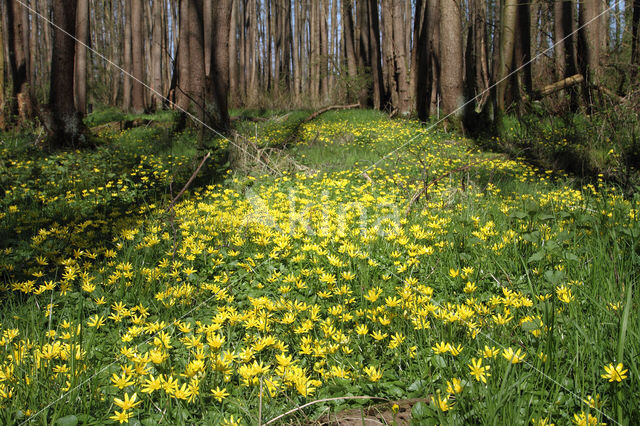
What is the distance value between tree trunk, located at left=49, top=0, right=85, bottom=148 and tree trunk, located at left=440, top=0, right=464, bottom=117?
6.64 meters

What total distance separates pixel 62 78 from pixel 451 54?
22.9 ft

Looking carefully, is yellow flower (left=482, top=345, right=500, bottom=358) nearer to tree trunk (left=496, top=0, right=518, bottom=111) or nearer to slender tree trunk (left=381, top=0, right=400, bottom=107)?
tree trunk (left=496, top=0, right=518, bottom=111)

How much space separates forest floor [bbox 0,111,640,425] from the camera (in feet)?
4.30

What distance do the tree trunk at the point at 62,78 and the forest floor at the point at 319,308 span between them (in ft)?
6.61

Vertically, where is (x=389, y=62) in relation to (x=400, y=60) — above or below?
above

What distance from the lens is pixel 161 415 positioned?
1359 millimetres

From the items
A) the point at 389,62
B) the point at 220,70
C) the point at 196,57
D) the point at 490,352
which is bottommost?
the point at 490,352

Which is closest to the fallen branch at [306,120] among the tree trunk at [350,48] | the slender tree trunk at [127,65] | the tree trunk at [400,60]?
the tree trunk at [350,48]

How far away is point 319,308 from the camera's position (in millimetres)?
2029

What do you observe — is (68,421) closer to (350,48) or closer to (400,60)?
(400,60)

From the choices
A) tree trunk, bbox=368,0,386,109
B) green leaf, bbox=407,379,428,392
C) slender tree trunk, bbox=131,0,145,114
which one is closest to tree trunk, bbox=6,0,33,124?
slender tree trunk, bbox=131,0,145,114

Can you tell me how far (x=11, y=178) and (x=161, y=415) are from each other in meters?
4.74

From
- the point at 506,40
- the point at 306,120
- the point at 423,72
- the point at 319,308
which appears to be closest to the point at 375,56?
the point at 423,72

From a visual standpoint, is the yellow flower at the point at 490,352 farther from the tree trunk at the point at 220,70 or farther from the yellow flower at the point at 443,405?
the tree trunk at the point at 220,70
